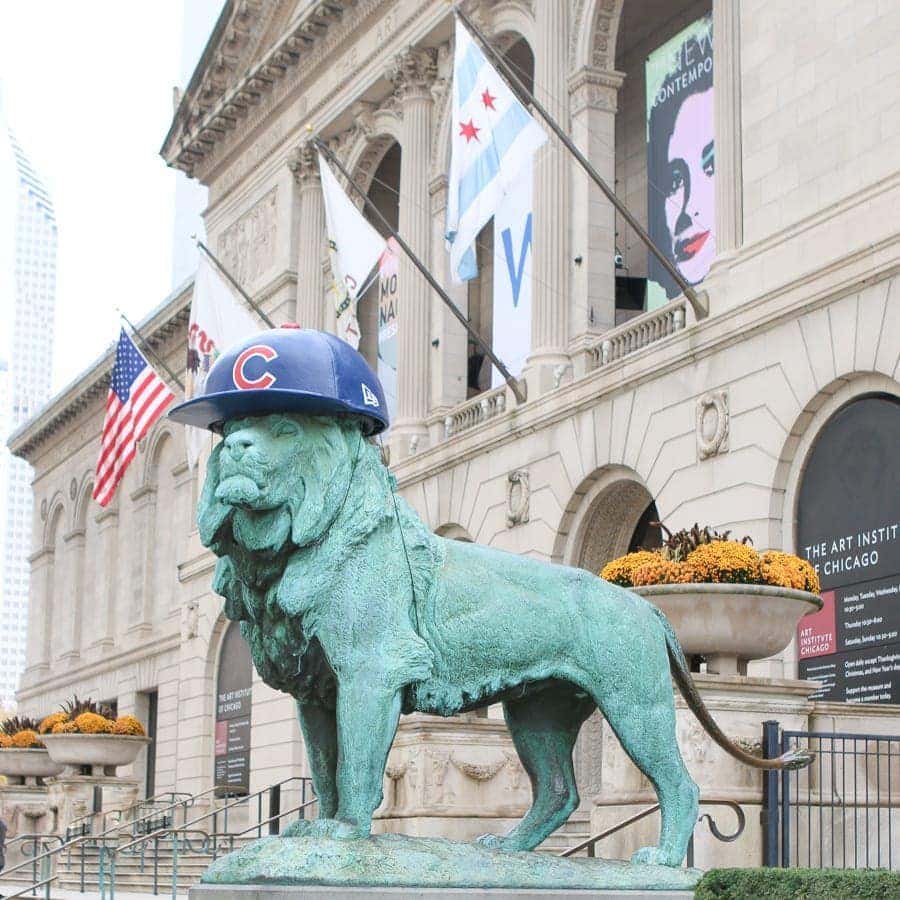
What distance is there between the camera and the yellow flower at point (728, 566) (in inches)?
560

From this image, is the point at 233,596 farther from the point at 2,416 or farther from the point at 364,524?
the point at 2,416

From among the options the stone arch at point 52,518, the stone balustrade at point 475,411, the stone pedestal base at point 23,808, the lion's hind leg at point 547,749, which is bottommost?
the stone pedestal base at point 23,808

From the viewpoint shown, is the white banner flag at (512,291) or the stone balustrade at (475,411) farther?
the stone balustrade at (475,411)

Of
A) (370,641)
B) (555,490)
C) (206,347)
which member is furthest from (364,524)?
(206,347)

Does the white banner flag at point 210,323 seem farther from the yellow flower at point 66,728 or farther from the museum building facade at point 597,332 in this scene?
the yellow flower at point 66,728

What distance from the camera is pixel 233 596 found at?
707cm

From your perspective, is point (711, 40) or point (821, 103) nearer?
point (821, 103)

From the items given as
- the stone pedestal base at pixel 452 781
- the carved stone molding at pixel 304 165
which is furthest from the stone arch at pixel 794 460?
the carved stone molding at pixel 304 165

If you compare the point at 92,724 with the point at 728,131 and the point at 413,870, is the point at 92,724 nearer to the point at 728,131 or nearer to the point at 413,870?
the point at 728,131

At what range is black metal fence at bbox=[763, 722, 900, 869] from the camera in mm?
12836

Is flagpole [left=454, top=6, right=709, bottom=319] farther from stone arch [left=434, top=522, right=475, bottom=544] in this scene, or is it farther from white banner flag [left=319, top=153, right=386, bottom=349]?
stone arch [left=434, top=522, right=475, bottom=544]

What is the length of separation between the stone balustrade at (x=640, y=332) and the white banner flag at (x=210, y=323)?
8.55 meters

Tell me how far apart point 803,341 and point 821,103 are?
3144mm

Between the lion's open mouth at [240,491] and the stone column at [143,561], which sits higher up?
the stone column at [143,561]
